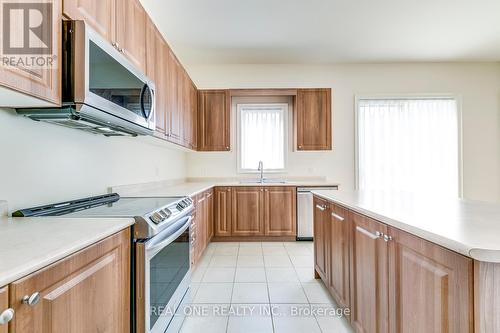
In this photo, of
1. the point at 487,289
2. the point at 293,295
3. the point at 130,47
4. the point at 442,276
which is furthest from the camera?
the point at 293,295

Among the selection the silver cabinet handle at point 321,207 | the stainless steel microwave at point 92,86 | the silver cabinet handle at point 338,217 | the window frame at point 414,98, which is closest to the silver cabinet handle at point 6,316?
the stainless steel microwave at point 92,86

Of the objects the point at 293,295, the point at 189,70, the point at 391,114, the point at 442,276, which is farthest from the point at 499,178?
the point at 189,70

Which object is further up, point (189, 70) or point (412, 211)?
point (189, 70)

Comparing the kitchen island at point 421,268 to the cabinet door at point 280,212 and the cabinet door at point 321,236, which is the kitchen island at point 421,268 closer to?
the cabinet door at point 321,236

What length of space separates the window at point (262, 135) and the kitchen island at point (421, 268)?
2.91m

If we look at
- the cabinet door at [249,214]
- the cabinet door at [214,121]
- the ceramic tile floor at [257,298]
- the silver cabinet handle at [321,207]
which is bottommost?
the ceramic tile floor at [257,298]

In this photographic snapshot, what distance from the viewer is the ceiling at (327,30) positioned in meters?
3.00

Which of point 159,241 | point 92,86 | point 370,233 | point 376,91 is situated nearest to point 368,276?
point 370,233

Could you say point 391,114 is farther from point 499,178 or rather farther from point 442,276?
point 442,276

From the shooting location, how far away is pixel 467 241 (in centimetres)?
83

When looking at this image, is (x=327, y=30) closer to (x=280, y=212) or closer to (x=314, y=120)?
(x=314, y=120)

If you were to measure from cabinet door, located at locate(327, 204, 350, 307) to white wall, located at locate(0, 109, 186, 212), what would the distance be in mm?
1840

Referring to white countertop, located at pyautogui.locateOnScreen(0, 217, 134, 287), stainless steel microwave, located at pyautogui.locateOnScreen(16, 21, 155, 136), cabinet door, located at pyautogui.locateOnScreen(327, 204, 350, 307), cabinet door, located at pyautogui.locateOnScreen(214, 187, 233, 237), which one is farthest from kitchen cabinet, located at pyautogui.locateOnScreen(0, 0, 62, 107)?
cabinet door, located at pyautogui.locateOnScreen(214, 187, 233, 237)

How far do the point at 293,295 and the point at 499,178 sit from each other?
4557mm
